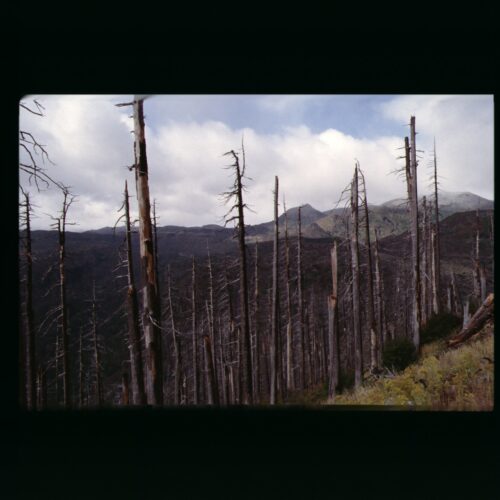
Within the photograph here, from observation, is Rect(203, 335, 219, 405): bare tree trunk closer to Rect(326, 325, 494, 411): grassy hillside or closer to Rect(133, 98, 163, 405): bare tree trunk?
Rect(133, 98, 163, 405): bare tree trunk

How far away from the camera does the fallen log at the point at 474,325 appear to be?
33.0 ft

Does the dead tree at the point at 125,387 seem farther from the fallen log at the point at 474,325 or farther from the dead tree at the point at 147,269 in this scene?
the fallen log at the point at 474,325

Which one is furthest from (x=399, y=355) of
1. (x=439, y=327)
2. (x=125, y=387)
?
(x=125, y=387)

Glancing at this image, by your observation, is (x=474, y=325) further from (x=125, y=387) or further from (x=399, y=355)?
(x=125, y=387)

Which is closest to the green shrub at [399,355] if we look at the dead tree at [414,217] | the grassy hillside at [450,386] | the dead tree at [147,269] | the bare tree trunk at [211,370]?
the dead tree at [414,217]

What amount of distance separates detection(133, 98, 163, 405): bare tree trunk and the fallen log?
7.78m

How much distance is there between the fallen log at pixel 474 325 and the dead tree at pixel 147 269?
25.5 ft

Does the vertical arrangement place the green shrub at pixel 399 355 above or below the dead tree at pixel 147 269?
below

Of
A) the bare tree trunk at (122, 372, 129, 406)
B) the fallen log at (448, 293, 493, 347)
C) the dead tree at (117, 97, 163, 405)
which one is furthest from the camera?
the bare tree trunk at (122, 372, 129, 406)

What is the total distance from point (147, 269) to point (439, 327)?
389 inches

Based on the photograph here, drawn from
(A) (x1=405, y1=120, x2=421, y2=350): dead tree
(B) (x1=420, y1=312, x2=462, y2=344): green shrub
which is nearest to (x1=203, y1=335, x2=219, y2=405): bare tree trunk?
(A) (x1=405, y1=120, x2=421, y2=350): dead tree

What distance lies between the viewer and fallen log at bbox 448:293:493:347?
33.0 feet
